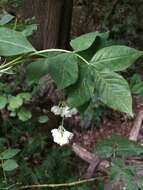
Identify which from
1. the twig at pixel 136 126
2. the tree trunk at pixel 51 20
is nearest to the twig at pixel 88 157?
the twig at pixel 136 126

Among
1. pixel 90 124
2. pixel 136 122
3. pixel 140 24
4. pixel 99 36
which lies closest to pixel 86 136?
pixel 90 124

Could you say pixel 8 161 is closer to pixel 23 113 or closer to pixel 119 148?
pixel 23 113

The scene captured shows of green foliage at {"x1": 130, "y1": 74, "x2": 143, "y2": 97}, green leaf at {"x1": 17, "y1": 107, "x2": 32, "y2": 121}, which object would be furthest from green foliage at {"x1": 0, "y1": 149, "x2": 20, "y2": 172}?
green foliage at {"x1": 130, "y1": 74, "x2": 143, "y2": 97}

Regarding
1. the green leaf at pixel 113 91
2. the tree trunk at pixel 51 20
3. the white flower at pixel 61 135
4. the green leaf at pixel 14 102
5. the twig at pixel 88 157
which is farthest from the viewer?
the tree trunk at pixel 51 20

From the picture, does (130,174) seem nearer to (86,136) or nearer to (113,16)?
(86,136)

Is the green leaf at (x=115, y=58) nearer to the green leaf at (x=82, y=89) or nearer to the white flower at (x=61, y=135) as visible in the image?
the green leaf at (x=82, y=89)

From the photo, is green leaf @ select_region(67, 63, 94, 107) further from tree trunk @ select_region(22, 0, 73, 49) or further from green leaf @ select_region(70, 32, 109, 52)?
tree trunk @ select_region(22, 0, 73, 49)
